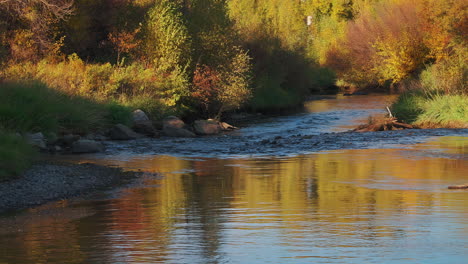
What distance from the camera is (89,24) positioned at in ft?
127

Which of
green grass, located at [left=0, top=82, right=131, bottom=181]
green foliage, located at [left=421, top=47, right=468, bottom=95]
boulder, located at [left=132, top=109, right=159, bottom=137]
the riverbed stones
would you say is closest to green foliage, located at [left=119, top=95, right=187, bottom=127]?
boulder, located at [left=132, top=109, right=159, bottom=137]

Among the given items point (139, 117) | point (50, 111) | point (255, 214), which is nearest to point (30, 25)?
point (139, 117)

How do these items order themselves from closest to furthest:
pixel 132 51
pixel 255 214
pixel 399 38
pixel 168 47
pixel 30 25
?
pixel 255 214
pixel 30 25
pixel 168 47
pixel 132 51
pixel 399 38

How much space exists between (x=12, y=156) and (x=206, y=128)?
1643cm

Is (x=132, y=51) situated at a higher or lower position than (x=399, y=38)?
lower

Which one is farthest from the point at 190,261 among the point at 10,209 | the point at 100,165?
the point at 100,165

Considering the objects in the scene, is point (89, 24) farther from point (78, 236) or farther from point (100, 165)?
point (78, 236)

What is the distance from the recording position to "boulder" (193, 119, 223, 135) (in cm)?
3284

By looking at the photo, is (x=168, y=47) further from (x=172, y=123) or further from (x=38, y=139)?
(x=38, y=139)

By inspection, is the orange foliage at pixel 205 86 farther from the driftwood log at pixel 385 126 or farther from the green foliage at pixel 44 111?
the driftwood log at pixel 385 126

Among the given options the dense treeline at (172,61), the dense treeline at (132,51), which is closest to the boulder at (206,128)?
the dense treeline at (172,61)

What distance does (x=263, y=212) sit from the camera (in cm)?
1416

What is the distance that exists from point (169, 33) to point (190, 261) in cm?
2923

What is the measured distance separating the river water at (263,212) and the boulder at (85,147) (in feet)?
3.14
